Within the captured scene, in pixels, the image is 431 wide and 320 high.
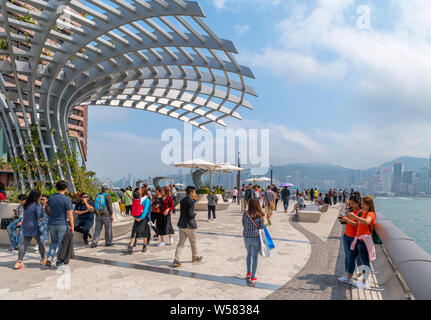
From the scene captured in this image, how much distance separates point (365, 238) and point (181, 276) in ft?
10.4

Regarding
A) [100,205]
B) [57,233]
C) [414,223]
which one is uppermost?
[100,205]

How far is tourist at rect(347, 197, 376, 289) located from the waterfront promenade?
43cm

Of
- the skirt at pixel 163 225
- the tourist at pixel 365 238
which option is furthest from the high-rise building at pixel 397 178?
the tourist at pixel 365 238

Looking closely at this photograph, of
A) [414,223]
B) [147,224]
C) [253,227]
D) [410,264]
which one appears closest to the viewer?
[410,264]

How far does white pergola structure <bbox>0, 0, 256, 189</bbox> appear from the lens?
10.0 metres

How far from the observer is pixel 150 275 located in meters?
5.45

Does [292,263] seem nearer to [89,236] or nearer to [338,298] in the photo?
[338,298]

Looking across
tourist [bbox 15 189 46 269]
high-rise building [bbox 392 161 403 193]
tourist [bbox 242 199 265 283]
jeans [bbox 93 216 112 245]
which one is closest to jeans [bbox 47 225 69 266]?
tourist [bbox 15 189 46 269]

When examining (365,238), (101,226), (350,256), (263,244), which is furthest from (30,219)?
(365,238)

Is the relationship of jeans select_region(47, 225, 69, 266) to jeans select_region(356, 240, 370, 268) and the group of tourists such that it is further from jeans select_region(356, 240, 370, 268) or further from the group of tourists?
jeans select_region(356, 240, 370, 268)

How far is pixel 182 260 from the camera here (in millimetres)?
6582

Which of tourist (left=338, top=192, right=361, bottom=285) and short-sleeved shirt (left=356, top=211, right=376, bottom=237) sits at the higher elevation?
short-sleeved shirt (left=356, top=211, right=376, bottom=237)

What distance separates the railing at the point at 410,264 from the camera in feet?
10.1

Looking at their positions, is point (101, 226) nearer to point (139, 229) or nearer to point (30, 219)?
point (139, 229)
